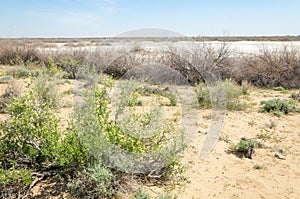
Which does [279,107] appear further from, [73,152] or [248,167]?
[73,152]

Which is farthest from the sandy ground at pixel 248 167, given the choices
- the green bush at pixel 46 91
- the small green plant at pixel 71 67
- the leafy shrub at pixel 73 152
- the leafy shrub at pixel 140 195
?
the small green plant at pixel 71 67

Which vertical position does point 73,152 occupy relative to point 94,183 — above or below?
above

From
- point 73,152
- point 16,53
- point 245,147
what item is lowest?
point 245,147

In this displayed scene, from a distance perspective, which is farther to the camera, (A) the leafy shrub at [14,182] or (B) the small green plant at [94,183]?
(B) the small green plant at [94,183]

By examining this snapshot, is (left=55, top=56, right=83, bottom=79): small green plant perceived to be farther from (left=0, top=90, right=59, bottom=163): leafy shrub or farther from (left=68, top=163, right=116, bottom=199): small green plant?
(left=68, top=163, right=116, bottom=199): small green plant

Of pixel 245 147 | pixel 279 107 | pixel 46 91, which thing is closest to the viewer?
pixel 245 147

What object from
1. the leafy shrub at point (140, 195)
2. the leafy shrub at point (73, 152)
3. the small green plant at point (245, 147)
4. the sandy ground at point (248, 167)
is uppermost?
the leafy shrub at point (73, 152)

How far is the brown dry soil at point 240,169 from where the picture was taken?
306cm

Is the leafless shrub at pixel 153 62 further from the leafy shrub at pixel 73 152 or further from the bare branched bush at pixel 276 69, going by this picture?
the leafy shrub at pixel 73 152

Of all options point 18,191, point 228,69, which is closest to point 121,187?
point 18,191

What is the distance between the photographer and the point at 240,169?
371cm

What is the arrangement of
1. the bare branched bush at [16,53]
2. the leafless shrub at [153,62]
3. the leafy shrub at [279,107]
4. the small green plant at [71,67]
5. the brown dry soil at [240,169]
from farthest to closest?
the bare branched bush at [16,53] → the small green plant at [71,67] → the leafless shrub at [153,62] → the leafy shrub at [279,107] → the brown dry soil at [240,169]

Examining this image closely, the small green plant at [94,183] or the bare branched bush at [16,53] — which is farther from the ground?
the bare branched bush at [16,53]

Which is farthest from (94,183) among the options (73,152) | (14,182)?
(14,182)
